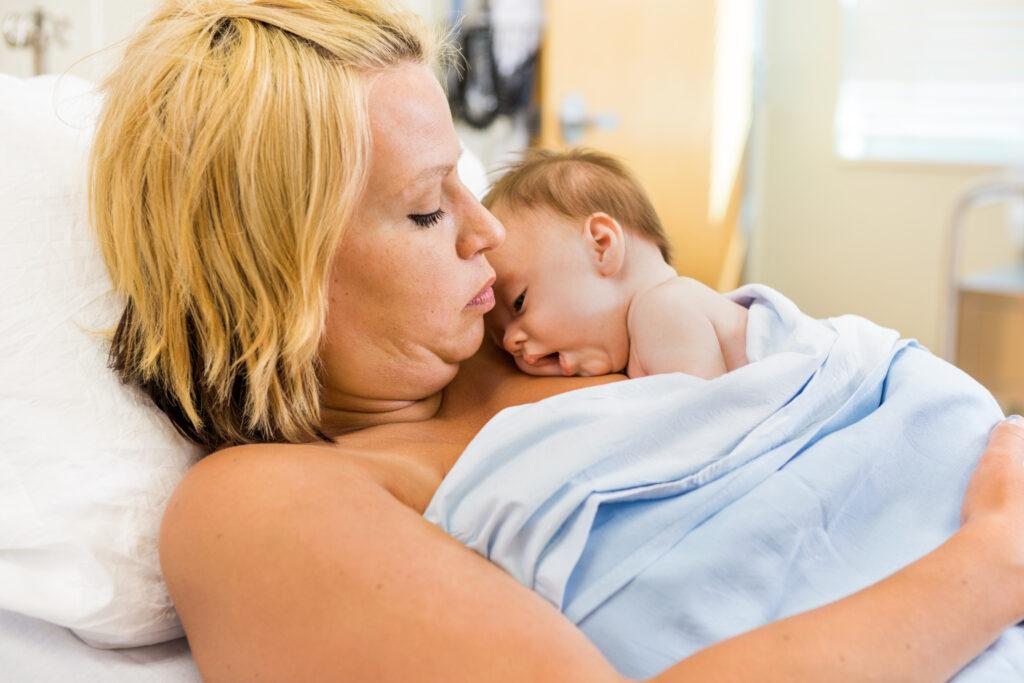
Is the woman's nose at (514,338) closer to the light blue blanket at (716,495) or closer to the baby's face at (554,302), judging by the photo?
the baby's face at (554,302)

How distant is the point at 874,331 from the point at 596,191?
0.39m

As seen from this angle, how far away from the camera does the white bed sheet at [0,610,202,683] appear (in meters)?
0.93

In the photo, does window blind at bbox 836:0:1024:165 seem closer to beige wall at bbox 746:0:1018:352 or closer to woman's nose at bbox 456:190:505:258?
beige wall at bbox 746:0:1018:352

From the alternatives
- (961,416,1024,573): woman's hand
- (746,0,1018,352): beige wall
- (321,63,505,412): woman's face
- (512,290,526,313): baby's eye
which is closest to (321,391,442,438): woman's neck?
(321,63,505,412): woman's face

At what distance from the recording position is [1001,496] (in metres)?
0.92

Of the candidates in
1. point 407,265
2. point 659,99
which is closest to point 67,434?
point 407,265

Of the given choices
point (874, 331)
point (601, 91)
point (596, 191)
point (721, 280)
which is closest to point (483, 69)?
point (601, 91)

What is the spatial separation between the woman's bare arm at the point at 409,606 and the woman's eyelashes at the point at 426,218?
0.95 ft

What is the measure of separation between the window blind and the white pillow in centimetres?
347

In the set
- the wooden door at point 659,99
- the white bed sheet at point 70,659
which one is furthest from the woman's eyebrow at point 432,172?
the wooden door at point 659,99

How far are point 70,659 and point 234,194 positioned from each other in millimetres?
453

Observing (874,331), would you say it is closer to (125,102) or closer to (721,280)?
(125,102)

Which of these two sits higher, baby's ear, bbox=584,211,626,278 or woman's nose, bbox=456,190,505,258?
woman's nose, bbox=456,190,505,258

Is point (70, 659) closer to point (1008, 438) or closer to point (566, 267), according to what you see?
point (566, 267)
